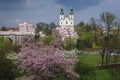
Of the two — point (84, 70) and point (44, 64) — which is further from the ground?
point (44, 64)

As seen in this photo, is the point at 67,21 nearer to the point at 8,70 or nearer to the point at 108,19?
the point at 108,19

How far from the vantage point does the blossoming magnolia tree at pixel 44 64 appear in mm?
23094

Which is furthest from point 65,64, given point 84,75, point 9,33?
point 9,33

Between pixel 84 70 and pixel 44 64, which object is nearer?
pixel 44 64

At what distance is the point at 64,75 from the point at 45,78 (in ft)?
3.95

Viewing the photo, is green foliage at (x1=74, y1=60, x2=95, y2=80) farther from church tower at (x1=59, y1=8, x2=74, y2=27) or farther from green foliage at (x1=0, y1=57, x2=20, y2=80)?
church tower at (x1=59, y1=8, x2=74, y2=27)

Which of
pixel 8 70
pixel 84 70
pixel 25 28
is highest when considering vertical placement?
pixel 25 28

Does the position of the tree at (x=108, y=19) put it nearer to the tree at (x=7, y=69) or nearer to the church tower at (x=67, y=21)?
the tree at (x=7, y=69)

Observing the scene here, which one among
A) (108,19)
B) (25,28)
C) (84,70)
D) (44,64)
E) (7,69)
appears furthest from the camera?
(25,28)

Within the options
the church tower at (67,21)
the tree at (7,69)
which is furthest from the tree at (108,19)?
the church tower at (67,21)

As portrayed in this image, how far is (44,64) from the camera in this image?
75.6 ft

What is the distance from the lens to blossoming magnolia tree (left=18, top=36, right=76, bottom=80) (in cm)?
2309

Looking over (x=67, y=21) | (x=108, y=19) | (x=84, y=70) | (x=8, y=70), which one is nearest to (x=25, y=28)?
(x=67, y=21)

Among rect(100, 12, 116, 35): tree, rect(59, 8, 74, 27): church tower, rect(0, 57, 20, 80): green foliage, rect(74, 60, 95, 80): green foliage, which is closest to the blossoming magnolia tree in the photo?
rect(0, 57, 20, 80): green foliage
